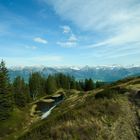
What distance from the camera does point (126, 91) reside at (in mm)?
26812

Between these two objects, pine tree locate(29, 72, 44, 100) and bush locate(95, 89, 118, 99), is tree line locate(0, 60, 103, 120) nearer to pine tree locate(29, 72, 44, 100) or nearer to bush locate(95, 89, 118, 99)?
pine tree locate(29, 72, 44, 100)

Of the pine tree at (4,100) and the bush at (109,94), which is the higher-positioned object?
the bush at (109,94)

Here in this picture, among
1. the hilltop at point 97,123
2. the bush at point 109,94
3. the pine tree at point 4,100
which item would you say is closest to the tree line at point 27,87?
the pine tree at point 4,100

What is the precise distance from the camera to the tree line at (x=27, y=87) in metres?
62.5

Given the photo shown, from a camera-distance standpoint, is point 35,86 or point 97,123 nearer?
point 97,123

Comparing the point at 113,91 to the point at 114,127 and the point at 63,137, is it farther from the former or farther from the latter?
the point at 63,137

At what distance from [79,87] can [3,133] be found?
106 meters

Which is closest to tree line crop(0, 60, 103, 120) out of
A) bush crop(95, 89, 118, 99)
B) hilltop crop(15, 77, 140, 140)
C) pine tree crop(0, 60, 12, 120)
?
pine tree crop(0, 60, 12, 120)

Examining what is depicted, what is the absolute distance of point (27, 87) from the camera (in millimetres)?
107750

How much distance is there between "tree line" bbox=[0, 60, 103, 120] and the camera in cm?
6253

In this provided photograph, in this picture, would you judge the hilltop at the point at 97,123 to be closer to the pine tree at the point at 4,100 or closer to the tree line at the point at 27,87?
the pine tree at the point at 4,100

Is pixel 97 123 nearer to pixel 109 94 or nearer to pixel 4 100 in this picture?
pixel 109 94

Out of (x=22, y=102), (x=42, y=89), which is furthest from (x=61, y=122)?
(x=42, y=89)

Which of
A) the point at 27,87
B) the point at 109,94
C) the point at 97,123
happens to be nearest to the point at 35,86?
the point at 27,87
